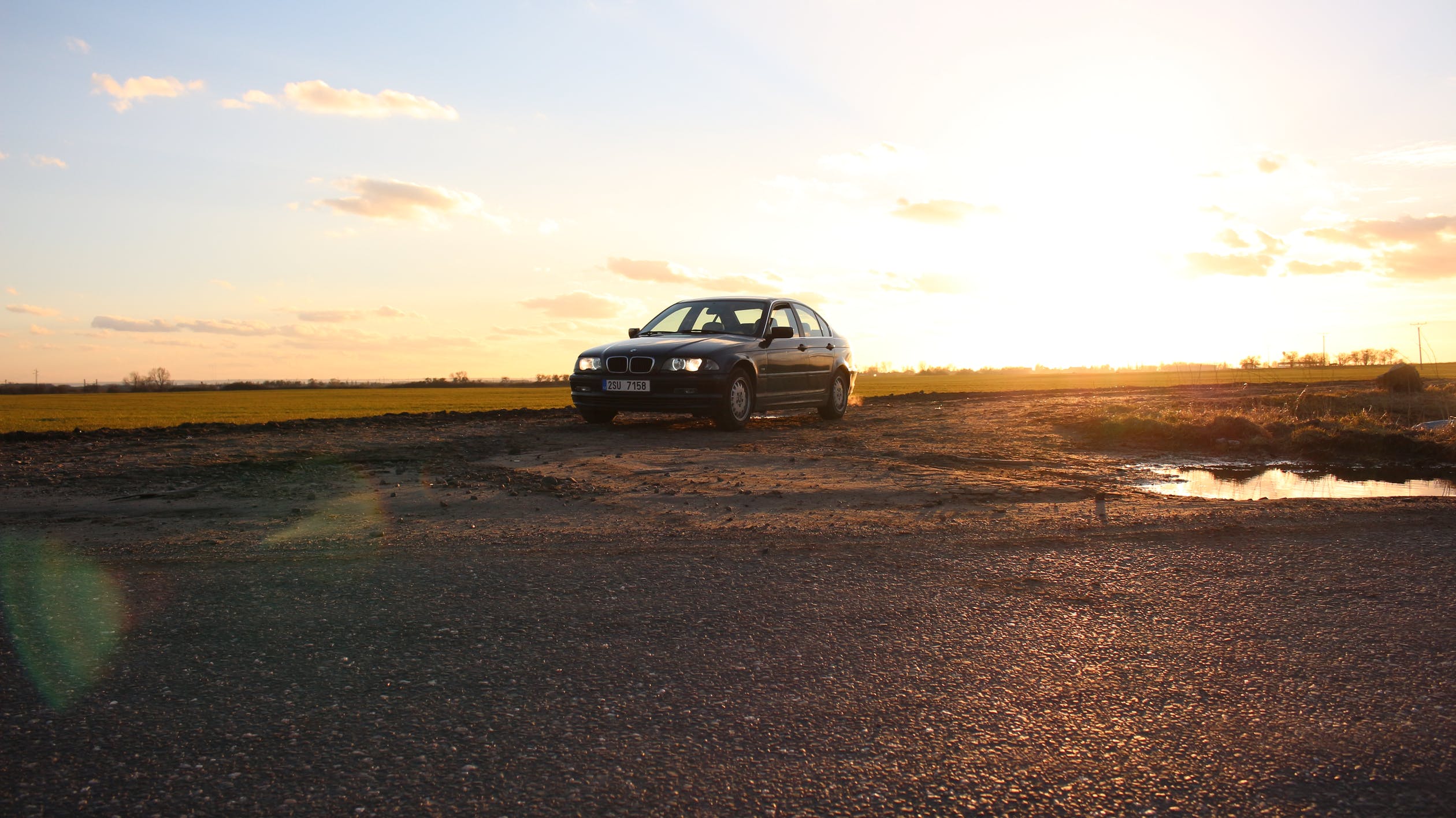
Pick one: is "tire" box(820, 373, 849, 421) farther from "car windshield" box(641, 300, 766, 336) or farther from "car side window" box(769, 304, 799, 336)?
"car windshield" box(641, 300, 766, 336)

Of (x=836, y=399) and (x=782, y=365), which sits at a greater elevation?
(x=782, y=365)

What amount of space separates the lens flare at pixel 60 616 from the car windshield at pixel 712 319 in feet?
27.8

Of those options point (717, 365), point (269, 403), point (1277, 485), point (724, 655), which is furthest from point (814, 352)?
point (269, 403)

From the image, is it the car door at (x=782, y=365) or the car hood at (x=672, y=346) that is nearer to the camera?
the car hood at (x=672, y=346)

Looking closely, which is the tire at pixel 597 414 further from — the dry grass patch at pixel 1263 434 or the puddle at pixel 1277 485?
the puddle at pixel 1277 485

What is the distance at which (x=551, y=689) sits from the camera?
→ 9.61ft

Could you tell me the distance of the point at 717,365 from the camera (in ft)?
37.8

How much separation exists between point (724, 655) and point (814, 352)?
10.8 metres

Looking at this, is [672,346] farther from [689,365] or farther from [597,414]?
[597,414]

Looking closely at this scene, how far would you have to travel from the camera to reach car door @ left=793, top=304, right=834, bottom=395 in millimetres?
13578

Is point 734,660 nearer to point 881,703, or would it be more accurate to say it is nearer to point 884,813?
point 881,703

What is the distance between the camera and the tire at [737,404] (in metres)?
11.6

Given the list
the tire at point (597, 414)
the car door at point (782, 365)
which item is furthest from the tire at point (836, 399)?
the tire at point (597, 414)

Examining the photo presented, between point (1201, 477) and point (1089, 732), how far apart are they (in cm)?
712
